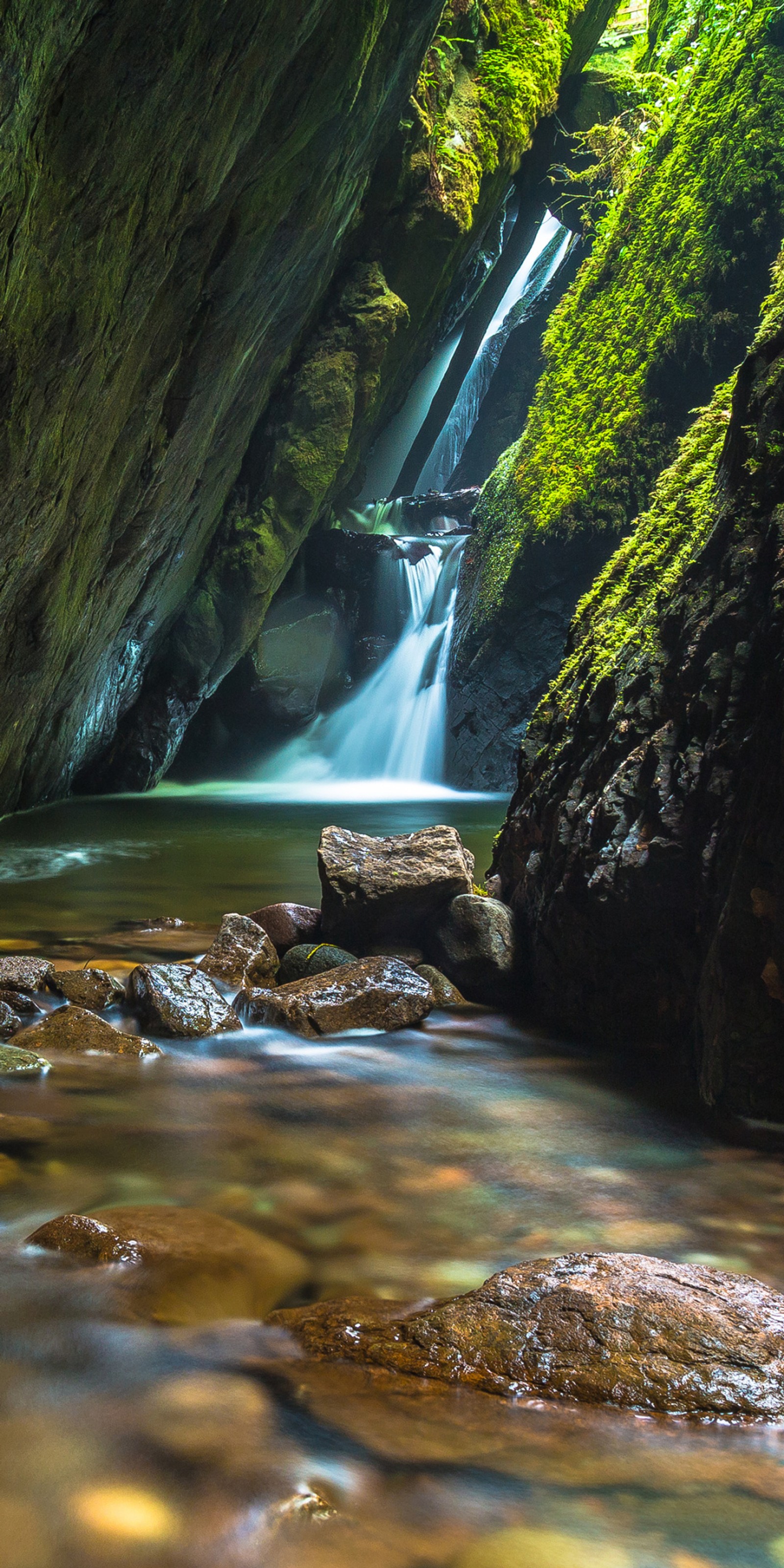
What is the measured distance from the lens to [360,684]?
64.8 ft

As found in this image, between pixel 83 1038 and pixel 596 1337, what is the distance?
2596 mm

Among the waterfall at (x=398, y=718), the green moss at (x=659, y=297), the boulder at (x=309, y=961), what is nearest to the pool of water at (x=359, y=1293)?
the boulder at (x=309, y=961)

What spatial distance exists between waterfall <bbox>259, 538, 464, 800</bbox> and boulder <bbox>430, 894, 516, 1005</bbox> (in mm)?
12352

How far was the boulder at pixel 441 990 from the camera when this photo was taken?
4645 mm

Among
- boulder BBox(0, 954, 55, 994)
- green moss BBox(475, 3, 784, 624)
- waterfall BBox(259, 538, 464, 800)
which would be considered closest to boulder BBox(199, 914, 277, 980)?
boulder BBox(0, 954, 55, 994)

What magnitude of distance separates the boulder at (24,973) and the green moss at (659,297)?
12.0 meters

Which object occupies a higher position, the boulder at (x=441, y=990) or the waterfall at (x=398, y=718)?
the waterfall at (x=398, y=718)

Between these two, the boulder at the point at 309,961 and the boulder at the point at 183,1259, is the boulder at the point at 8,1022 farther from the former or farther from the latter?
the boulder at the point at 183,1259

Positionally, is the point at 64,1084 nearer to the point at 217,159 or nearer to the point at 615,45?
the point at 217,159

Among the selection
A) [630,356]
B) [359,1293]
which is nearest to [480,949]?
[359,1293]

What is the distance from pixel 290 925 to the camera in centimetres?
547

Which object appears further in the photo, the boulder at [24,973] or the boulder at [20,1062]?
the boulder at [24,973]

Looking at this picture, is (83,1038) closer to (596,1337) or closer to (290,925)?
(290,925)

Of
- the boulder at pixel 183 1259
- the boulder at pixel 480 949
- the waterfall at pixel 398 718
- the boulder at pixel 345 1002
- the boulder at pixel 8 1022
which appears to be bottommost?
the boulder at pixel 8 1022
